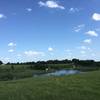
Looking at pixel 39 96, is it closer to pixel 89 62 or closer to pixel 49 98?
pixel 49 98

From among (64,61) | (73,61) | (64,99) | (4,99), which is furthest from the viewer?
(64,61)

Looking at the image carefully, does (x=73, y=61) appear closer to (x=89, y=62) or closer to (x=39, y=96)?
(x=89, y=62)

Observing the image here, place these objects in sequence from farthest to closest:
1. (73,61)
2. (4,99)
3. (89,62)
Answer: (73,61) < (89,62) < (4,99)

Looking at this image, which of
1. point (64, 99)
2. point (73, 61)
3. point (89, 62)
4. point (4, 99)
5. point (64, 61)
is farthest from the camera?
point (64, 61)

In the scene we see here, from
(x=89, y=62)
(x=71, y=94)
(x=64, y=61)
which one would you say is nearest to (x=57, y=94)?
(x=71, y=94)

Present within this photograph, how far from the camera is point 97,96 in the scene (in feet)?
55.7

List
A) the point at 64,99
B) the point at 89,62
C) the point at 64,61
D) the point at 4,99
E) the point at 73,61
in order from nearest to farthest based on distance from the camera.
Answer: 1. the point at 64,99
2. the point at 4,99
3. the point at 89,62
4. the point at 73,61
5. the point at 64,61

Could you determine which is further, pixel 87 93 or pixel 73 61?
pixel 73 61

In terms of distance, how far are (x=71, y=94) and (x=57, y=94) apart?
1.00 m

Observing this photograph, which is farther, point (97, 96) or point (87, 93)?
point (87, 93)

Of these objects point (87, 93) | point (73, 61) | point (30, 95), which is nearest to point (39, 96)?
point (30, 95)

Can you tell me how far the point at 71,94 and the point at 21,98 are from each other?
3.44 metres

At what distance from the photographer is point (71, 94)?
17797 millimetres

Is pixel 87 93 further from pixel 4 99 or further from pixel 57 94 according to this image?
pixel 4 99
